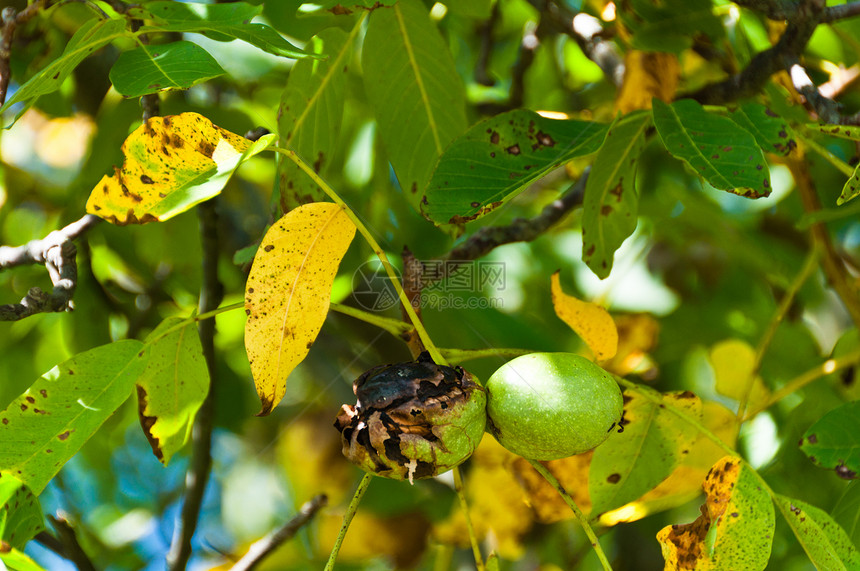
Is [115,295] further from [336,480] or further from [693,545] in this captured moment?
[693,545]

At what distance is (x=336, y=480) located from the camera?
201cm

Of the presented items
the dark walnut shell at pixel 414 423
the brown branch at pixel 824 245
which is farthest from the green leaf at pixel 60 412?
the brown branch at pixel 824 245

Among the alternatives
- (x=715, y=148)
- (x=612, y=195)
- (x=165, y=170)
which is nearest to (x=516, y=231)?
(x=612, y=195)

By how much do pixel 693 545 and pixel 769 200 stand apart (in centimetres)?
136

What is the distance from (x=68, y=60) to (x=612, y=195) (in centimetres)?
69

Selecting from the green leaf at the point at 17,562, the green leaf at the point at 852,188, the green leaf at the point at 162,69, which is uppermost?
the green leaf at the point at 162,69

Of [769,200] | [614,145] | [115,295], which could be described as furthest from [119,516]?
[769,200]

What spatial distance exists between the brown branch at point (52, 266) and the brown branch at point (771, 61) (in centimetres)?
98

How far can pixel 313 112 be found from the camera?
1.05 metres

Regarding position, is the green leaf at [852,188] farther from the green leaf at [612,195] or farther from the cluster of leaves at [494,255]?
the green leaf at [612,195]

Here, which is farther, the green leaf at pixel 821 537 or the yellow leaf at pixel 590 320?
the yellow leaf at pixel 590 320

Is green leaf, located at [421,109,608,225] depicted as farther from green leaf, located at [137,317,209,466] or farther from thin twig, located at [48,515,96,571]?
thin twig, located at [48,515,96,571]

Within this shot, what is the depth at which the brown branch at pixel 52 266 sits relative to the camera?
0.83 metres

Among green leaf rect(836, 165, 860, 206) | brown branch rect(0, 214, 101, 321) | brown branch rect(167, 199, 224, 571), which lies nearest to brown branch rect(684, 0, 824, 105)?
green leaf rect(836, 165, 860, 206)
